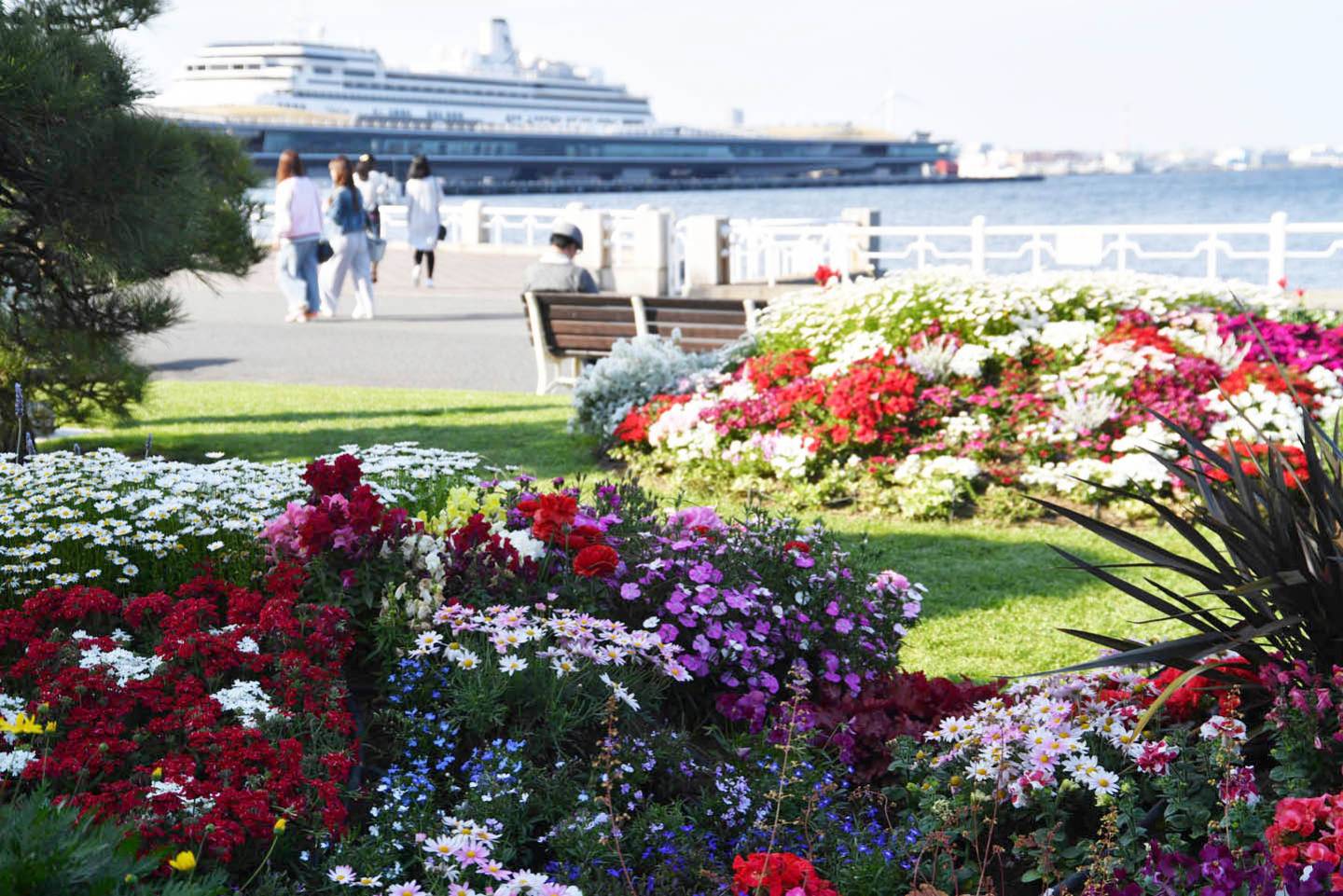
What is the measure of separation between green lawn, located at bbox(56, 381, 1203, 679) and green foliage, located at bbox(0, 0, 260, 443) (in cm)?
117

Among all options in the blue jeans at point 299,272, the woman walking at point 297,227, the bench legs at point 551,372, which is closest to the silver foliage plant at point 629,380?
the bench legs at point 551,372

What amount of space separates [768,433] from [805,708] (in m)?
4.22

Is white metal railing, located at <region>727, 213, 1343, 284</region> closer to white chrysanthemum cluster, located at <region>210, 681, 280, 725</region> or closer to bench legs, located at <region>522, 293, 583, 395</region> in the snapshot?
bench legs, located at <region>522, 293, 583, 395</region>

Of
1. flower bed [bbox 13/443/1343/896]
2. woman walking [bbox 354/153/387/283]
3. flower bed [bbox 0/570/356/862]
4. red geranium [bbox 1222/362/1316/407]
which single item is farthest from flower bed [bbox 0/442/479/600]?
woman walking [bbox 354/153/387/283]

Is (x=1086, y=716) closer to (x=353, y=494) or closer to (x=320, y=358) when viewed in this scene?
(x=353, y=494)

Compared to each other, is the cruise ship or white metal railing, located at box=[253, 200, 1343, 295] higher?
the cruise ship

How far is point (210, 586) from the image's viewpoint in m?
3.78

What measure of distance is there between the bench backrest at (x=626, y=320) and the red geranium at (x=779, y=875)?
7145mm

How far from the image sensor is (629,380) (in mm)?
8773

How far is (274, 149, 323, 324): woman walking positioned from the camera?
48.7 ft

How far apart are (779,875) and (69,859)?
1107mm

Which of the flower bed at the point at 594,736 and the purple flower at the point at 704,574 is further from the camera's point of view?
the purple flower at the point at 704,574

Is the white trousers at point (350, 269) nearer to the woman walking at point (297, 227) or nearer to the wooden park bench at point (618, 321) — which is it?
the woman walking at point (297, 227)

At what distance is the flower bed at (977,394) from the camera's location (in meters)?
7.34
